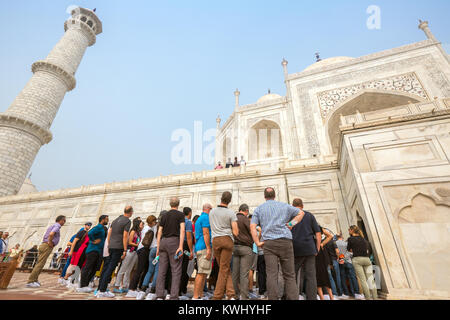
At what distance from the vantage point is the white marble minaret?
15.7m

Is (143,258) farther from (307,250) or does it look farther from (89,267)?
(307,250)

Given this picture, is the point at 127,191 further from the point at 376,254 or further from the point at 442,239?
the point at 442,239

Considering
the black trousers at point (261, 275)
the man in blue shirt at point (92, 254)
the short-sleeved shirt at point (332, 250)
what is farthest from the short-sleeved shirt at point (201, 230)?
the short-sleeved shirt at point (332, 250)

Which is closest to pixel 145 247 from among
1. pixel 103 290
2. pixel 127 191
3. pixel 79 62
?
pixel 103 290

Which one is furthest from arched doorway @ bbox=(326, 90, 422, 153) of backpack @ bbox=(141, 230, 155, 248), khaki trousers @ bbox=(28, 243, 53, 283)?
khaki trousers @ bbox=(28, 243, 53, 283)

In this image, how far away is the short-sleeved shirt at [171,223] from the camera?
3318 mm

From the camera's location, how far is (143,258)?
4090 millimetres

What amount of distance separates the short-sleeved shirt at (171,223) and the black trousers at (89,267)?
5.95 feet

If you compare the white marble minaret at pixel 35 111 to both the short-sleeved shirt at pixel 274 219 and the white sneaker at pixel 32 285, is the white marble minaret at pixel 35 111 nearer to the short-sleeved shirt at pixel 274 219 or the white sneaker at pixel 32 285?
the white sneaker at pixel 32 285

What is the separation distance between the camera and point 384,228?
4.76m

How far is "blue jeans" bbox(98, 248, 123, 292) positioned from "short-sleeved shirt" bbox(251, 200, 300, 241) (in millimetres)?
2548

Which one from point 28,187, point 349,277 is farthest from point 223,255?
point 28,187

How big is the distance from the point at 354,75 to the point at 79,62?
79.9 feet

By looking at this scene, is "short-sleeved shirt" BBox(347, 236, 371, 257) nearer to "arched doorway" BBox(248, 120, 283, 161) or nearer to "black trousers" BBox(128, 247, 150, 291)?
"black trousers" BBox(128, 247, 150, 291)
